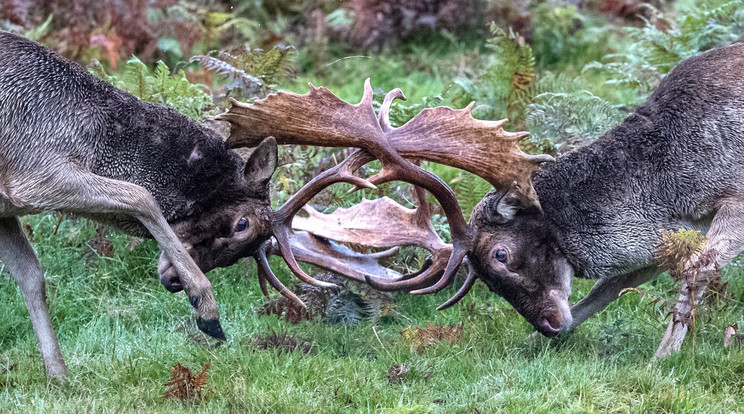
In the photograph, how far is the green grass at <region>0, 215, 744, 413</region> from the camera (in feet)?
19.1

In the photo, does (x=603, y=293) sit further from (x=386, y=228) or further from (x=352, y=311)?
(x=352, y=311)

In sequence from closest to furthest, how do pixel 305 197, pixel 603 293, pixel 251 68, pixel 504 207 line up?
pixel 305 197 < pixel 504 207 < pixel 603 293 < pixel 251 68

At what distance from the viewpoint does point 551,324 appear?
266 inches

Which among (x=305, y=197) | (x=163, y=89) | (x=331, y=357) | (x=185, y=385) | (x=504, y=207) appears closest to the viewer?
(x=185, y=385)

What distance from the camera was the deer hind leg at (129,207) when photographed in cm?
606

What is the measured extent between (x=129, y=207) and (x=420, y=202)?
2.08m

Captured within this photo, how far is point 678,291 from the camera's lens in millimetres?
6324

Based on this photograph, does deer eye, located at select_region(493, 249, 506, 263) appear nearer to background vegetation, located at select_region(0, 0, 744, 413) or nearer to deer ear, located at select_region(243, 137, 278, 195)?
background vegetation, located at select_region(0, 0, 744, 413)

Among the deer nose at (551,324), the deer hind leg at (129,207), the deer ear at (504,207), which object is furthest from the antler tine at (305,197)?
the deer nose at (551,324)

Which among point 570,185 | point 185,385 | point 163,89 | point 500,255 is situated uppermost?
point 163,89

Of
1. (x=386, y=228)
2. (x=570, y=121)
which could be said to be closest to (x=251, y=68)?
(x=386, y=228)

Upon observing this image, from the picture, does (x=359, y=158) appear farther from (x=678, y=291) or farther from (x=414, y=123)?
(x=678, y=291)

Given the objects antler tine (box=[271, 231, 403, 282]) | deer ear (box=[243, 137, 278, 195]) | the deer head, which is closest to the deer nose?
the deer head

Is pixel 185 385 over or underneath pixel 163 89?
underneath
